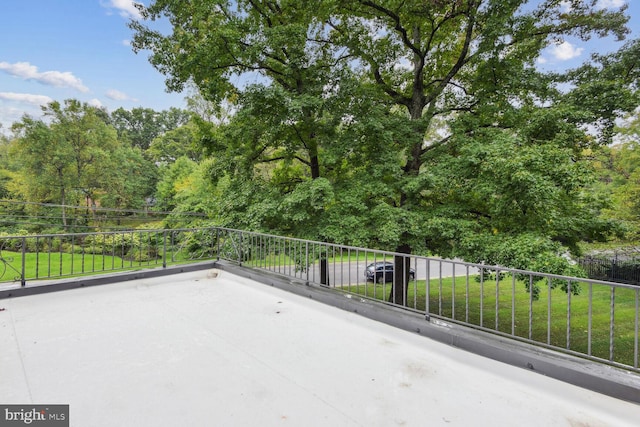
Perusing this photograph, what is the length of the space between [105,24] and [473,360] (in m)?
19.4

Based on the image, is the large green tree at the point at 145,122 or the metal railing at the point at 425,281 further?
the large green tree at the point at 145,122

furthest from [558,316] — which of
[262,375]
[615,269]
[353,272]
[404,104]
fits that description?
[262,375]

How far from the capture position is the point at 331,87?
7340 mm

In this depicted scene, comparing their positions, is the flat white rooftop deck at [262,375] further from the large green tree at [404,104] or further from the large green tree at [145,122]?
the large green tree at [145,122]

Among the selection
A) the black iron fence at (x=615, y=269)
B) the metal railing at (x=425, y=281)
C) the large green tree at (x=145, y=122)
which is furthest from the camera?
the large green tree at (x=145, y=122)

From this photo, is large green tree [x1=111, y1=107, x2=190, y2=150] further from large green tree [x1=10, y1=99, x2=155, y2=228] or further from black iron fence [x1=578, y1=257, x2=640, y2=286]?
→ black iron fence [x1=578, y1=257, x2=640, y2=286]

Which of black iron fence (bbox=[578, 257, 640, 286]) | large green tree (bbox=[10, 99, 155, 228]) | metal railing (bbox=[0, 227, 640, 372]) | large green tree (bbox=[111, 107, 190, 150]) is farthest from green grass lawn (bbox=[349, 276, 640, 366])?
large green tree (bbox=[111, 107, 190, 150])

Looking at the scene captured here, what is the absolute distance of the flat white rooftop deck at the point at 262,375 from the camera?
1.79 meters

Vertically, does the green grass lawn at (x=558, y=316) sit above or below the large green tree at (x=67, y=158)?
below

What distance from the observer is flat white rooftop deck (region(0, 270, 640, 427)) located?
179cm

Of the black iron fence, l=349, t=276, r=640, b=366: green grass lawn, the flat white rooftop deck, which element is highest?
the flat white rooftop deck

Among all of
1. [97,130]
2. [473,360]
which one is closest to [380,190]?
[473,360]

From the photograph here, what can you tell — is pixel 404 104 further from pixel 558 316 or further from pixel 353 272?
pixel 353 272

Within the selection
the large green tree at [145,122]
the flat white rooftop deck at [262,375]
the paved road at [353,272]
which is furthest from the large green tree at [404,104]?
the large green tree at [145,122]
